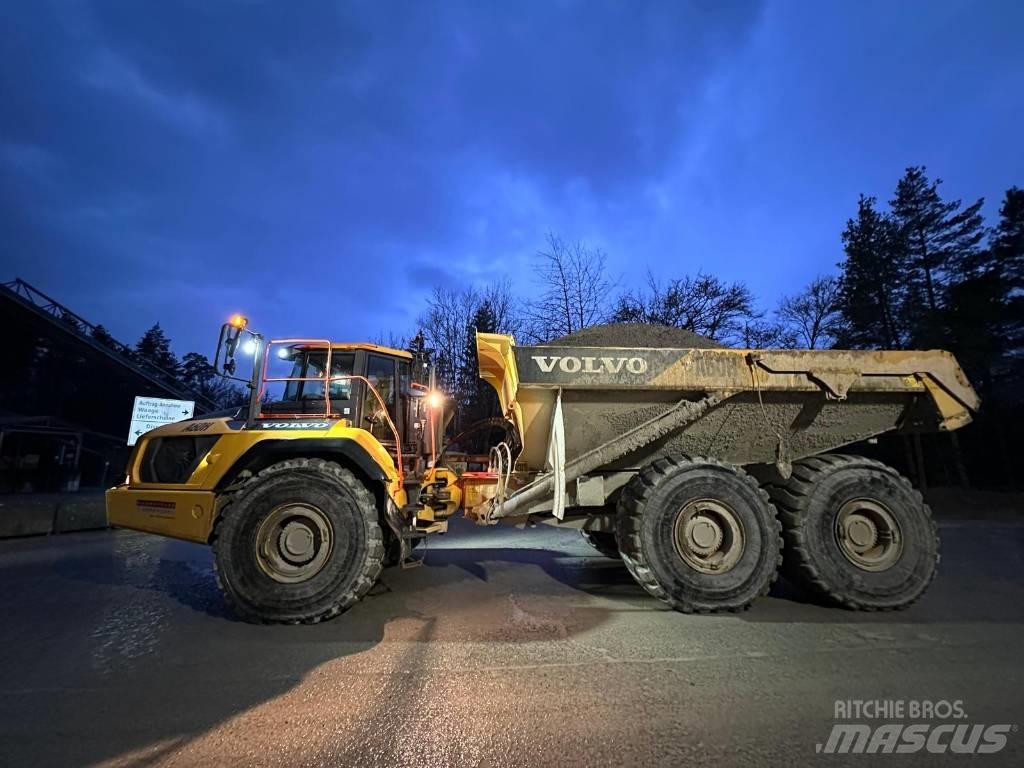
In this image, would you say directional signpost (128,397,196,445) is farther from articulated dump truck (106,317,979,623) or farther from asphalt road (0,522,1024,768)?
articulated dump truck (106,317,979,623)

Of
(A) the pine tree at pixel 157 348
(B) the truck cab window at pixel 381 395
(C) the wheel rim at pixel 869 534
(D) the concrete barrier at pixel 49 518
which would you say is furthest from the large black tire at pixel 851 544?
(A) the pine tree at pixel 157 348

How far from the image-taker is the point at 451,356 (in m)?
22.2

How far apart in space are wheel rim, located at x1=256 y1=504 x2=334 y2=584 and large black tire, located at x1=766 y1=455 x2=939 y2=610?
4.35m

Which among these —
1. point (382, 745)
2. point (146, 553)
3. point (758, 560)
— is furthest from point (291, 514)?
point (146, 553)

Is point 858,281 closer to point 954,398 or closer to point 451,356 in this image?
point 451,356

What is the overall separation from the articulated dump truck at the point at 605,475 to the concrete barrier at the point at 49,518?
6.90 metres

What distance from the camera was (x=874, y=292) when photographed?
22.8 metres

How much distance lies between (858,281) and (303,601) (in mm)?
28128

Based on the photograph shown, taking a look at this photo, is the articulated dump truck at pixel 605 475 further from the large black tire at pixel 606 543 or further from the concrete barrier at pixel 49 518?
the concrete barrier at pixel 49 518

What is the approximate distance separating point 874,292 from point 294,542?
27.7 meters

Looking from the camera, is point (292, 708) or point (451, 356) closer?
point (292, 708)

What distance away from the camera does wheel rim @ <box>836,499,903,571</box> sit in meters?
Answer: 4.40

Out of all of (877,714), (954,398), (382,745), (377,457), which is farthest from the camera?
(954,398)

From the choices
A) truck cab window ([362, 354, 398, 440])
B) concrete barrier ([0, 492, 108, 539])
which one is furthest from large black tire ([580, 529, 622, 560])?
concrete barrier ([0, 492, 108, 539])
